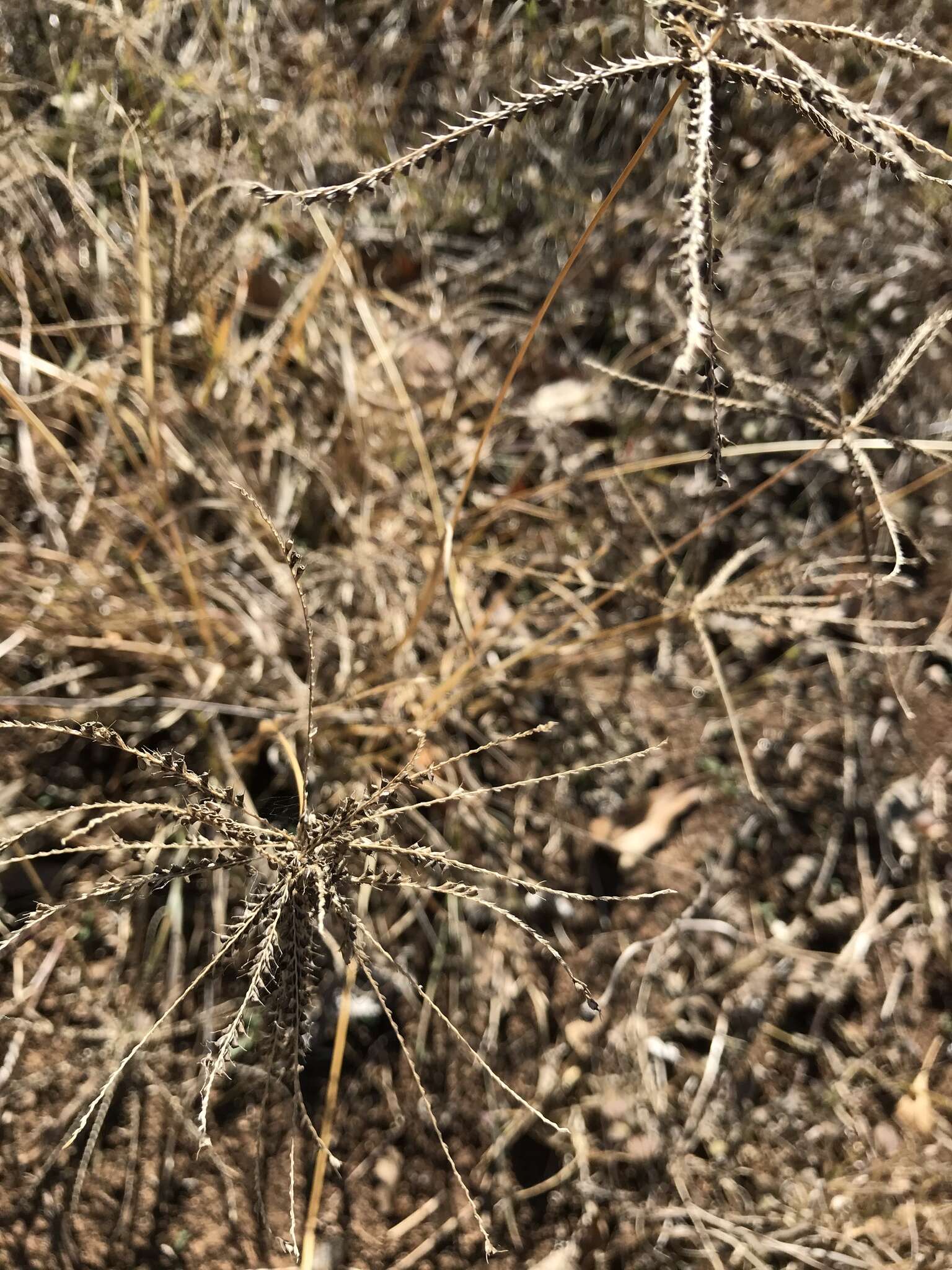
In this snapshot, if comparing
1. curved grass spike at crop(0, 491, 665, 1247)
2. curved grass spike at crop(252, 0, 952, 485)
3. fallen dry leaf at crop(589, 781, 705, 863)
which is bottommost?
fallen dry leaf at crop(589, 781, 705, 863)

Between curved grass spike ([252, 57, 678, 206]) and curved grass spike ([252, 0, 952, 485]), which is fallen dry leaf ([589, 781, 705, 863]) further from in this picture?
curved grass spike ([252, 57, 678, 206])

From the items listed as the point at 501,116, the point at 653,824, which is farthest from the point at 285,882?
the point at 653,824

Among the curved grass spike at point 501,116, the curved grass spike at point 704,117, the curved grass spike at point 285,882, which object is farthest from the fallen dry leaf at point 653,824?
the curved grass spike at point 501,116

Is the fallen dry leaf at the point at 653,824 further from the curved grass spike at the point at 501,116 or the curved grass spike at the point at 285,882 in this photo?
the curved grass spike at the point at 501,116

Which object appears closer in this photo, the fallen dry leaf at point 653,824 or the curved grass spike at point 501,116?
the curved grass spike at point 501,116

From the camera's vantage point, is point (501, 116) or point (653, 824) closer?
point (501, 116)

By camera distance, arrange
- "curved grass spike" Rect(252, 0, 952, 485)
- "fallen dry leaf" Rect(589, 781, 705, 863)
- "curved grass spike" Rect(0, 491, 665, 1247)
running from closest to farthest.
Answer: "curved grass spike" Rect(252, 0, 952, 485), "curved grass spike" Rect(0, 491, 665, 1247), "fallen dry leaf" Rect(589, 781, 705, 863)

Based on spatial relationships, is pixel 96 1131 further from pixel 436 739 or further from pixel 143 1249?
pixel 436 739

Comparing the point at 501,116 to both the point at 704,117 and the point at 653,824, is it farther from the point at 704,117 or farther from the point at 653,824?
the point at 653,824

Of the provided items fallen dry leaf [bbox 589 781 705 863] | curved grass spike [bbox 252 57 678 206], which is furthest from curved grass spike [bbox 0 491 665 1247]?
fallen dry leaf [bbox 589 781 705 863]

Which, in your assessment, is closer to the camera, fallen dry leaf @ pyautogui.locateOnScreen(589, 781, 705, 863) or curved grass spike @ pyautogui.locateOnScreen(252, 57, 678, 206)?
curved grass spike @ pyautogui.locateOnScreen(252, 57, 678, 206)

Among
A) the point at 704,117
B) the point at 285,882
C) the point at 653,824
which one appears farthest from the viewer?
the point at 653,824

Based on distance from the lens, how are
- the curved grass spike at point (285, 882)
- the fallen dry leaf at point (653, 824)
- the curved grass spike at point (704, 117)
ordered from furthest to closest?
the fallen dry leaf at point (653, 824)
the curved grass spike at point (285, 882)
the curved grass spike at point (704, 117)
